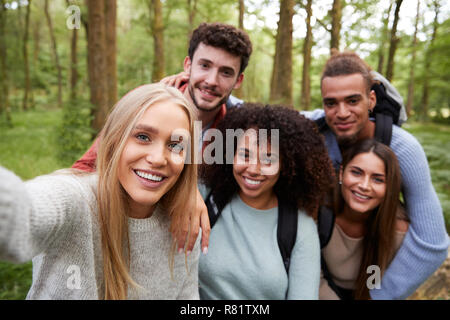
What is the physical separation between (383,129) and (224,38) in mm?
1679

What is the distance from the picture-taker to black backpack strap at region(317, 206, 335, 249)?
7.70 ft

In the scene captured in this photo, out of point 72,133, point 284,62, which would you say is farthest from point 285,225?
point 72,133

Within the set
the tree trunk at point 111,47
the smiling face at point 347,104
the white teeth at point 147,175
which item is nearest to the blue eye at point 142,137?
the white teeth at point 147,175

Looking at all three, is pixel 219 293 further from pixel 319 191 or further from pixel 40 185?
pixel 40 185

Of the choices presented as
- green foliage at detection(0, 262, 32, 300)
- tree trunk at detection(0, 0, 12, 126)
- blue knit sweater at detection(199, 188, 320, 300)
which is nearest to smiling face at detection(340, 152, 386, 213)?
blue knit sweater at detection(199, 188, 320, 300)

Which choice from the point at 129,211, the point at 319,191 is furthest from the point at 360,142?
the point at 129,211

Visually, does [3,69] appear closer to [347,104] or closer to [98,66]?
[98,66]

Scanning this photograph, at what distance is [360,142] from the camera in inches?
98.7

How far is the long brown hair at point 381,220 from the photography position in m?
2.31

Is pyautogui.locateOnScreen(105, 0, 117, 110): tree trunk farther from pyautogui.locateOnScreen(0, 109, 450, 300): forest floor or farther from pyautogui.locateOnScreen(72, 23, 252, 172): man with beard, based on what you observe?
pyautogui.locateOnScreen(72, 23, 252, 172): man with beard

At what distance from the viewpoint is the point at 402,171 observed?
7.89ft

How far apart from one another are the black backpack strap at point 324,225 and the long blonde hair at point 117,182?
4.69 feet

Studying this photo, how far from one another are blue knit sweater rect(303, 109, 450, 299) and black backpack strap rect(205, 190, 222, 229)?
5.25ft

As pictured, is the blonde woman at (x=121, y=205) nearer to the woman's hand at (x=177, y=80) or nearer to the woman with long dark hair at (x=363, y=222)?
the woman's hand at (x=177, y=80)
